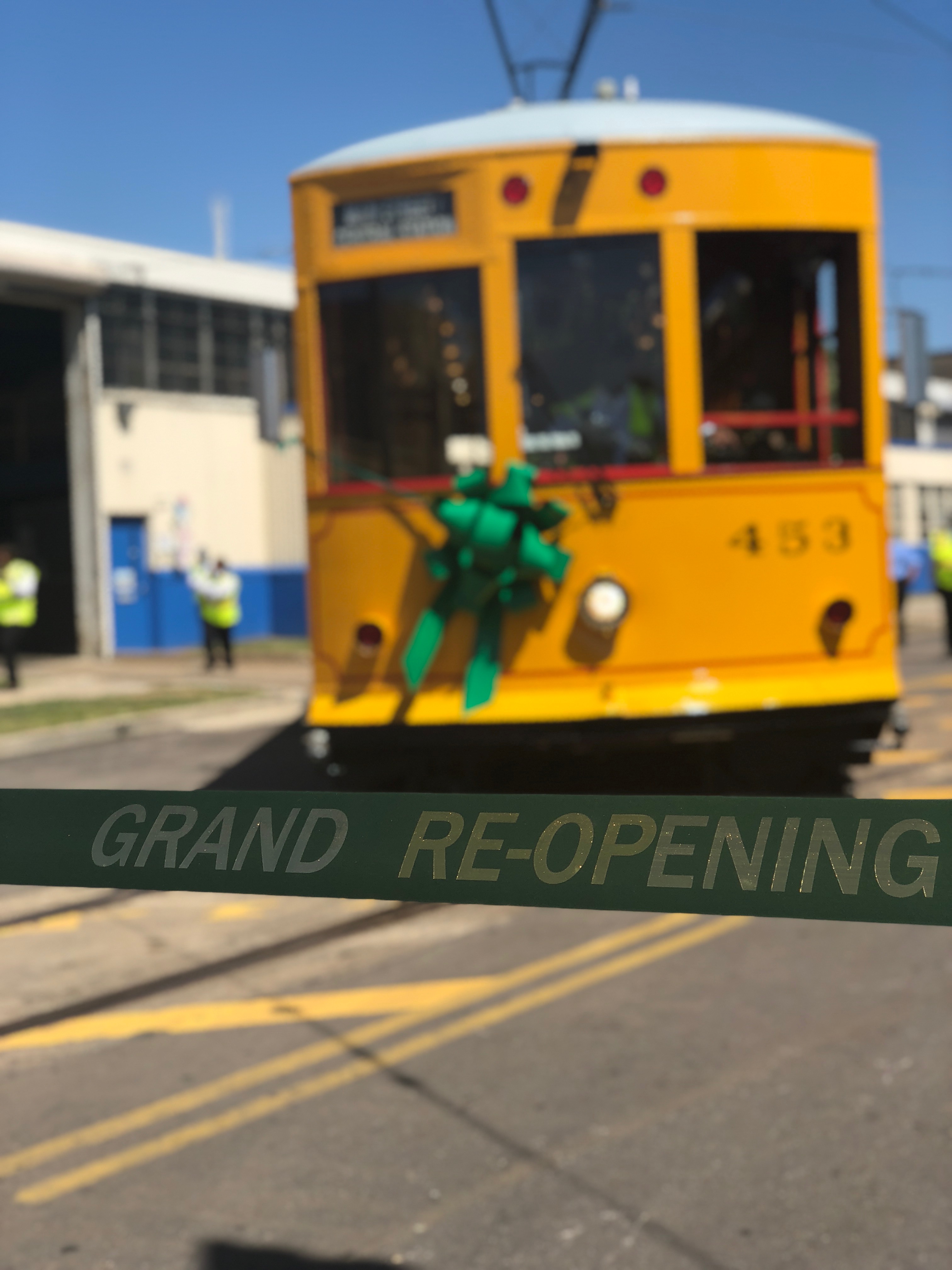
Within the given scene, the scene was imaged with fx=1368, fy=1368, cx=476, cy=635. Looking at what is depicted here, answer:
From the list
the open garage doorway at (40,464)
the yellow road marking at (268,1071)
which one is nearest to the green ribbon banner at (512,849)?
the yellow road marking at (268,1071)

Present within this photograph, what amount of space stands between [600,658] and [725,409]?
1.43m

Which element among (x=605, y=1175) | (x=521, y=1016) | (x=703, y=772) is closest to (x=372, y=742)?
(x=521, y=1016)

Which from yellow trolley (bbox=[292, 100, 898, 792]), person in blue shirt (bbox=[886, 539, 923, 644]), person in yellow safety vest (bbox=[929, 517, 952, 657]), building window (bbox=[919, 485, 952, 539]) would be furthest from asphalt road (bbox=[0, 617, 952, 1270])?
building window (bbox=[919, 485, 952, 539])

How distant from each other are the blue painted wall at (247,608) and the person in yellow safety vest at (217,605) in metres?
5.30

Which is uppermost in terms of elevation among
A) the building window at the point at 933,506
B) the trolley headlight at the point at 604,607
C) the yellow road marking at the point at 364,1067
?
the building window at the point at 933,506

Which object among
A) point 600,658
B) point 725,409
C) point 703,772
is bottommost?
point 703,772

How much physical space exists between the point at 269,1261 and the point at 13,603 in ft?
43.9

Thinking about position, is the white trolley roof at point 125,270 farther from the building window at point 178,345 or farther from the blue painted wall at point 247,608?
the blue painted wall at point 247,608

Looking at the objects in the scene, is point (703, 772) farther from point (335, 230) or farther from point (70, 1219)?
point (70, 1219)

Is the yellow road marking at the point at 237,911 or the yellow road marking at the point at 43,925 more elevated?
the yellow road marking at the point at 43,925

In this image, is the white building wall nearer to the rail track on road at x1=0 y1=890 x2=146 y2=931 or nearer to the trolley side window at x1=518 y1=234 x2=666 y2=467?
the rail track on road at x1=0 y1=890 x2=146 y2=931

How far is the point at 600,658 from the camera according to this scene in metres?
6.02

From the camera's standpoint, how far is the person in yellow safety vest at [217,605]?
1784 centimetres

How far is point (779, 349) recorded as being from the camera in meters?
Answer: 6.61
